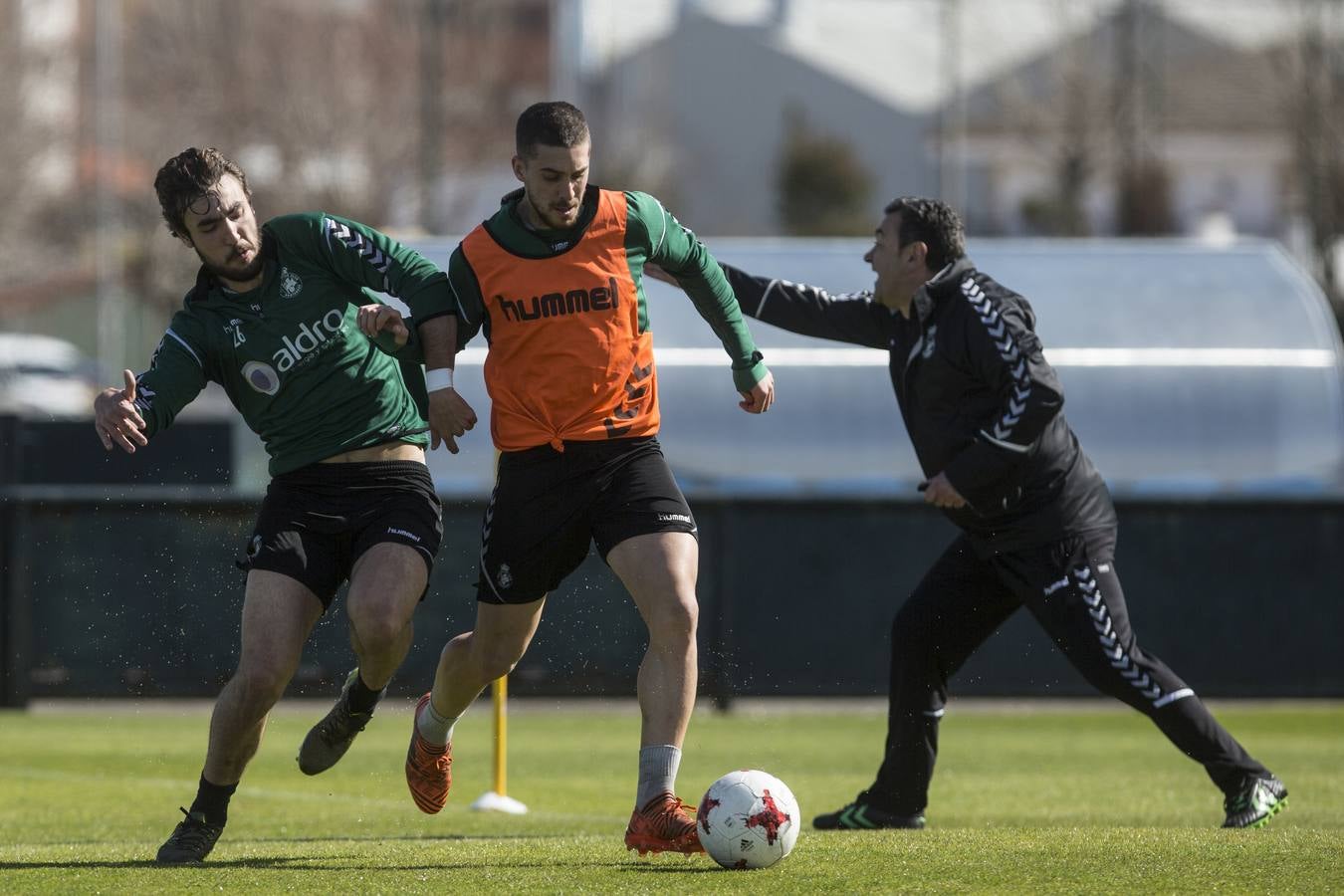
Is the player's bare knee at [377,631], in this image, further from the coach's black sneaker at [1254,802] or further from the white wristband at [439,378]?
the coach's black sneaker at [1254,802]

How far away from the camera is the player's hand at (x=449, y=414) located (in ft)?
20.5

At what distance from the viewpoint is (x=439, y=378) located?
20.7 feet

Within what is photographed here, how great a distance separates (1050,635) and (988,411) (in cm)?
94

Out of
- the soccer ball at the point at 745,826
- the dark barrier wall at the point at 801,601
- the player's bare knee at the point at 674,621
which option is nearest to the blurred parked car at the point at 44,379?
the dark barrier wall at the point at 801,601

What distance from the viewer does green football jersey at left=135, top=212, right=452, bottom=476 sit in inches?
261

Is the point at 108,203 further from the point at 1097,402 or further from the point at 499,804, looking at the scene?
the point at 499,804

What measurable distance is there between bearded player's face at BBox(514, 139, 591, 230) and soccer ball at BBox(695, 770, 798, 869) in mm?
1887

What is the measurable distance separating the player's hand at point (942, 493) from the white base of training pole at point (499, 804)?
114 inches

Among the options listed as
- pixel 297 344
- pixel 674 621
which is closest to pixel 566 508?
pixel 674 621

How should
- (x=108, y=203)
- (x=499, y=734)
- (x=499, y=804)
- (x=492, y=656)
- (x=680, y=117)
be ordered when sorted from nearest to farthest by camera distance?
(x=492, y=656) < (x=499, y=734) < (x=499, y=804) < (x=108, y=203) < (x=680, y=117)

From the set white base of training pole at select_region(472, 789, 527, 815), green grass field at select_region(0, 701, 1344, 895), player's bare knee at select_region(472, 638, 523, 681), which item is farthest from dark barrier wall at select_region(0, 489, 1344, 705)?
player's bare knee at select_region(472, 638, 523, 681)

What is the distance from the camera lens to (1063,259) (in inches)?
641

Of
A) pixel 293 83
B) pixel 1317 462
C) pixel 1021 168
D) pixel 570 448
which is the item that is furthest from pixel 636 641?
pixel 1021 168

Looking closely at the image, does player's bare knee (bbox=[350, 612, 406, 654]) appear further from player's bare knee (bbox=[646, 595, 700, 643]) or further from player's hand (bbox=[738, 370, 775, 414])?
player's hand (bbox=[738, 370, 775, 414])
